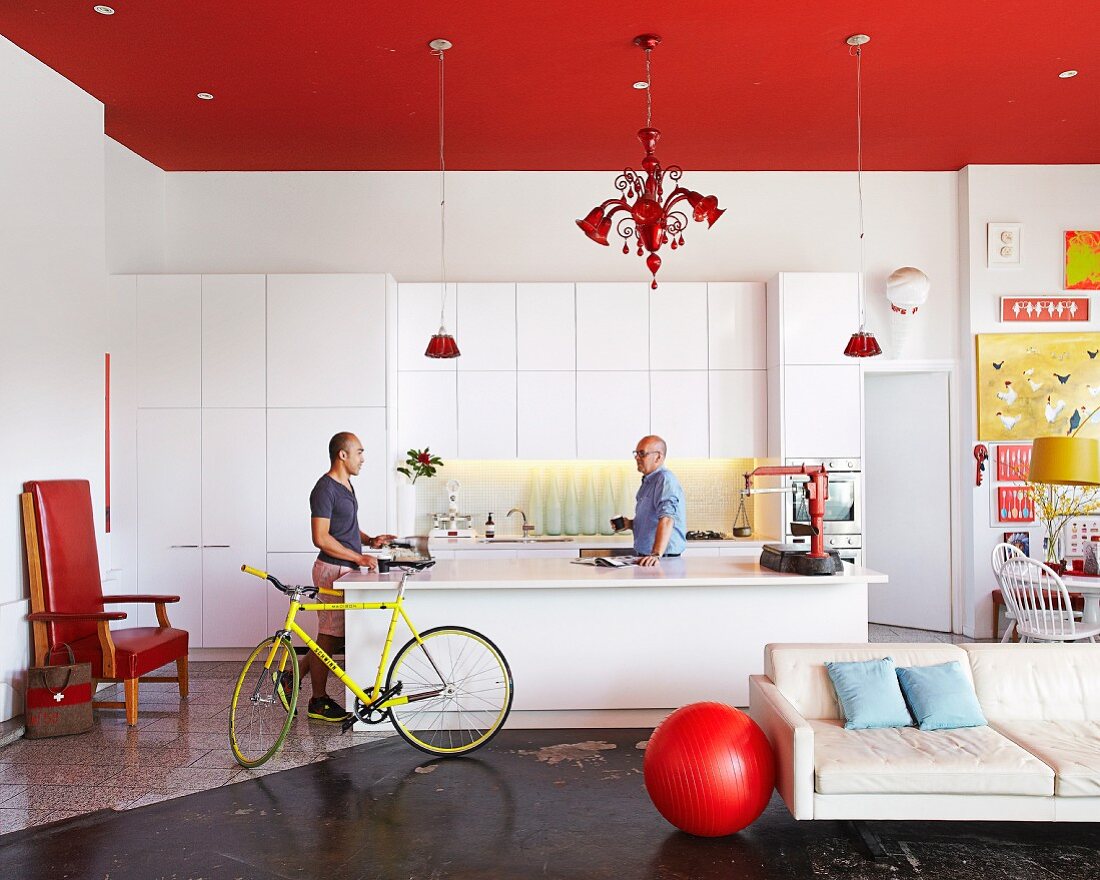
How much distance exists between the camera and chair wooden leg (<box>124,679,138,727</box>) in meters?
5.21

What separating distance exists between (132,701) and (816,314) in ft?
16.8

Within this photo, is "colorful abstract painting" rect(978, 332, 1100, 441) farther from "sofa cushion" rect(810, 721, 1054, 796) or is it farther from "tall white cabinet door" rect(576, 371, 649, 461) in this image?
"sofa cushion" rect(810, 721, 1054, 796)

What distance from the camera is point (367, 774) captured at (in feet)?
14.5

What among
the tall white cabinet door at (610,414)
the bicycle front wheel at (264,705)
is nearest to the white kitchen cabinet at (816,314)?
the tall white cabinet door at (610,414)

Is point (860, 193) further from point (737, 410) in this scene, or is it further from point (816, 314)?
point (737, 410)

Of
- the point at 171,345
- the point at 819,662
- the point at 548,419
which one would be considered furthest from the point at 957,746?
the point at 171,345

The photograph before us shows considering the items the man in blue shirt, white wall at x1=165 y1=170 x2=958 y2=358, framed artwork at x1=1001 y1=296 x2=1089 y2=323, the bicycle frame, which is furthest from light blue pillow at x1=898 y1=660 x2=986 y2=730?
framed artwork at x1=1001 y1=296 x2=1089 y2=323

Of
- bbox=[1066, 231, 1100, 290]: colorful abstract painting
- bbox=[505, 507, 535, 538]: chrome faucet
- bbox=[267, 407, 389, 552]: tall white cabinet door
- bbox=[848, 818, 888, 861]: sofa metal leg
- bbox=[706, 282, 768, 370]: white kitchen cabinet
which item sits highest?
bbox=[1066, 231, 1100, 290]: colorful abstract painting

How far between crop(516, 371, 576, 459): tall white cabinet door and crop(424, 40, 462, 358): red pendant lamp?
2.40 feet

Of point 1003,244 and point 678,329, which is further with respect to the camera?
point 1003,244

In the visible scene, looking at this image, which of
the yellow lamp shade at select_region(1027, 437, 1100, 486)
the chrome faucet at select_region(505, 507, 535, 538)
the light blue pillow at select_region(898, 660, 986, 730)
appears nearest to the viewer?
the light blue pillow at select_region(898, 660, 986, 730)

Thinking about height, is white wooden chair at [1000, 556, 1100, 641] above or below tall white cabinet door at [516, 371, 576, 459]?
below

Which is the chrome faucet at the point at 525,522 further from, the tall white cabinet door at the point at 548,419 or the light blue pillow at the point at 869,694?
the light blue pillow at the point at 869,694

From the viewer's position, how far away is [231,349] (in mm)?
6816
